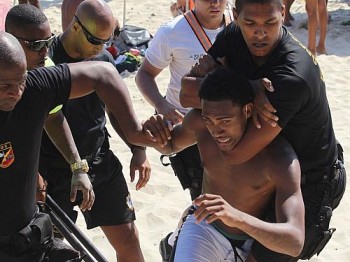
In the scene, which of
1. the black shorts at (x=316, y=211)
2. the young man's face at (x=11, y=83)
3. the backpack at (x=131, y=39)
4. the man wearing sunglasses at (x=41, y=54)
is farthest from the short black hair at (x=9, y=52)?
the backpack at (x=131, y=39)

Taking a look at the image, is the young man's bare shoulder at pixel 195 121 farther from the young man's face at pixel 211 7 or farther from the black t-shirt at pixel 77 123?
the young man's face at pixel 211 7

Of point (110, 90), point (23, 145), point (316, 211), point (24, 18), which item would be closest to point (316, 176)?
point (316, 211)

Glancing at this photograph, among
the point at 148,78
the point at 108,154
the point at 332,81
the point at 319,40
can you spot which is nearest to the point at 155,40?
the point at 148,78

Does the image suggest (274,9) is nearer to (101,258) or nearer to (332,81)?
(101,258)

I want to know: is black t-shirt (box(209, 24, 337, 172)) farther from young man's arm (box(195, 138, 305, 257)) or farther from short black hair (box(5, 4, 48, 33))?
short black hair (box(5, 4, 48, 33))

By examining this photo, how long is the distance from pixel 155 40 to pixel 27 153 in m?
1.81

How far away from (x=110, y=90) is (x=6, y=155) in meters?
0.64

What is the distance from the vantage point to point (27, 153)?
2.74 metres

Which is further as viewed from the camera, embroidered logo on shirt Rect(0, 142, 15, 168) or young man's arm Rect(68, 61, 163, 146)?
young man's arm Rect(68, 61, 163, 146)

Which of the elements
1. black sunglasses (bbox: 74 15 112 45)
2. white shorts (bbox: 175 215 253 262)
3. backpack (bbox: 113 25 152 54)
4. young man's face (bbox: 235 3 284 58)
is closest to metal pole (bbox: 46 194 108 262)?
white shorts (bbox: 175 215 253 262)

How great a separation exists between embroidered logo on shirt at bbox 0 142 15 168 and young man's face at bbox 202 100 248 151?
812mm

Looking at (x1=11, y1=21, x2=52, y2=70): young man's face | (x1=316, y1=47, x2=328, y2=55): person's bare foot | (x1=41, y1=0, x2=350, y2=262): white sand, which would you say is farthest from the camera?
(x1=316, y1=47, x2=328, y2=55): person's bare foot

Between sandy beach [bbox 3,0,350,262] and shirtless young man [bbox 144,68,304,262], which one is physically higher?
shirtless young man [bbox 144,68,304,262]

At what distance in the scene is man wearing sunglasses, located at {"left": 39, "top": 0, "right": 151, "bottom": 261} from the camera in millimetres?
3746
